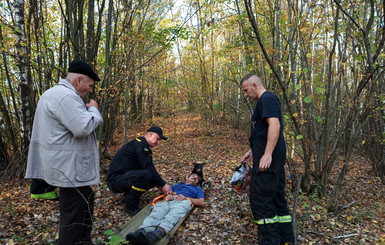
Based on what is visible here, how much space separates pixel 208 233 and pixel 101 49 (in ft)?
21.1

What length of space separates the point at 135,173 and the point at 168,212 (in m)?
0.82

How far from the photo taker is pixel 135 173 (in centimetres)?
364

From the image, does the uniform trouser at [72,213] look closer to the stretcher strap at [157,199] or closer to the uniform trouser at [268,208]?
the stretcher strap at [157,199]

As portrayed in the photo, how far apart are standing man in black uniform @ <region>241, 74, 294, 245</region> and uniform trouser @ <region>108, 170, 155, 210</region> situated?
173 centimetres

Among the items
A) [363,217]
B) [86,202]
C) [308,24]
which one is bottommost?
[363,217]

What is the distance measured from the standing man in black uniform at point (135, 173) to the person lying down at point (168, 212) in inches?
9.6

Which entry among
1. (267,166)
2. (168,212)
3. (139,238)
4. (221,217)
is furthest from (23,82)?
(267,166)

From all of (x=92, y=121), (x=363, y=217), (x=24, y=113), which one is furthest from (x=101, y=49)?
(x=363, y=217)

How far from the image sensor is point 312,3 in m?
3.97

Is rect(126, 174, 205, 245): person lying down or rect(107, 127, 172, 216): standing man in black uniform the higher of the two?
rect(107, 127, 172, 216): standing man in black uniform

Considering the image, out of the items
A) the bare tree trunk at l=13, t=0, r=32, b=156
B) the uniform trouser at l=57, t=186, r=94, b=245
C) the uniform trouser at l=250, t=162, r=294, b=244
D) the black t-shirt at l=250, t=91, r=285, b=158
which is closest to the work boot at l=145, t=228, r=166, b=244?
the uniform trouser at l=57, t=186, r=94, b=245

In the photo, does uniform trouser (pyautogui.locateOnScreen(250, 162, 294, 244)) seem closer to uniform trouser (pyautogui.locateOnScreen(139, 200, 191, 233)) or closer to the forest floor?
the forest floor

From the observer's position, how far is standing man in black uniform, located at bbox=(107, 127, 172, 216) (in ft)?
11.9

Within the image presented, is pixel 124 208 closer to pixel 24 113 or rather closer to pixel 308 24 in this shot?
pixel 24 113
